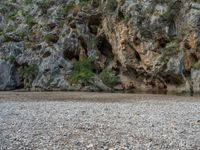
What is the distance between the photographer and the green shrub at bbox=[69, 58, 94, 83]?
5141 centimetres

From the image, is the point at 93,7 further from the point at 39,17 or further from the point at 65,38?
the point at 39,17

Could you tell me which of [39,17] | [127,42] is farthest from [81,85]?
[39,17]

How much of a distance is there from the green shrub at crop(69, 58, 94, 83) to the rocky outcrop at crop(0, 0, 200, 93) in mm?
146

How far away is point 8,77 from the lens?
56.8 metres

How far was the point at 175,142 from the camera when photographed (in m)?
13.4

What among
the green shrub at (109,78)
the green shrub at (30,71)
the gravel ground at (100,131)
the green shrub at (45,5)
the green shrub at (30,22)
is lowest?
the gravel ground at (100,131)

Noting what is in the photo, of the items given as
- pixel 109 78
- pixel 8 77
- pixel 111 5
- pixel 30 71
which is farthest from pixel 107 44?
pixel 8 77

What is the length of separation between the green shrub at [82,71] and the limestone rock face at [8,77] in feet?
34.2

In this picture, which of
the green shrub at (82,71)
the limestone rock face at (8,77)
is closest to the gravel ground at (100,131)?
the green shrub at (82,71)

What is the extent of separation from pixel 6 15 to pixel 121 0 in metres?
29.8

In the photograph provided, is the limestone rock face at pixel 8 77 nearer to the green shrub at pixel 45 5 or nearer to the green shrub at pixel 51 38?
the green shrub at pixel 51 38

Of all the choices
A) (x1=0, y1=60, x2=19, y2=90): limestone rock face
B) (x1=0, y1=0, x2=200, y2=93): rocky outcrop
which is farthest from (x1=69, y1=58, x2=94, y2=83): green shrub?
(x1=0, y1=60, x2=19, y2=90): limestone rock face

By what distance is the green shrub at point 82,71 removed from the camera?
5141 cm

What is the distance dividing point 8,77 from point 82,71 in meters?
12.8
